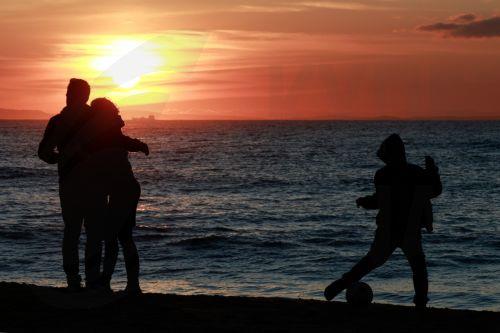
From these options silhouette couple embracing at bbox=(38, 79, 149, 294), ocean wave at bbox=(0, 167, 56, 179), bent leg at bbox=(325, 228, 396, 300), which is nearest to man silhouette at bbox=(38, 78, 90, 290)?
silhouette couple embracing at bbox=(38, 79, 149, 294)

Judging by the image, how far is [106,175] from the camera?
800 cm

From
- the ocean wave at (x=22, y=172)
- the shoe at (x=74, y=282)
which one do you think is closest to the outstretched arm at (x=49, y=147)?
the shoe at (x=74, y=282)

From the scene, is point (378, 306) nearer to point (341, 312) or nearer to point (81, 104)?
point (341, 312)

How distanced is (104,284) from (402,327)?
3116 millimetres

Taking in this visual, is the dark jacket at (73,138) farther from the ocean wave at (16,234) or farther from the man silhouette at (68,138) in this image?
the ocean wave at (16,234)

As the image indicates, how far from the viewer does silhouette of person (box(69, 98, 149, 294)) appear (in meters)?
Answer: 7.93

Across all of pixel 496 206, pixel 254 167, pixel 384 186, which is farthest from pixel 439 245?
pixel 254 167

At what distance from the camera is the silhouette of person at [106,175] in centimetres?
793

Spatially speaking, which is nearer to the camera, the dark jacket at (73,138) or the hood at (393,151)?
the hood at (393,151)

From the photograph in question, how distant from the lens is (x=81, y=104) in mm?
7918

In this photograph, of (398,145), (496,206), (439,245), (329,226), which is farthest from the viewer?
(496,206)

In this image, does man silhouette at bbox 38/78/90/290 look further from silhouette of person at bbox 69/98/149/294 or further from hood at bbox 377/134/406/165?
hood at bbox 377/134/406/165

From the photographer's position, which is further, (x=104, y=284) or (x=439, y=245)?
(x=439, y=245)

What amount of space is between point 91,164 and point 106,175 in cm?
19
